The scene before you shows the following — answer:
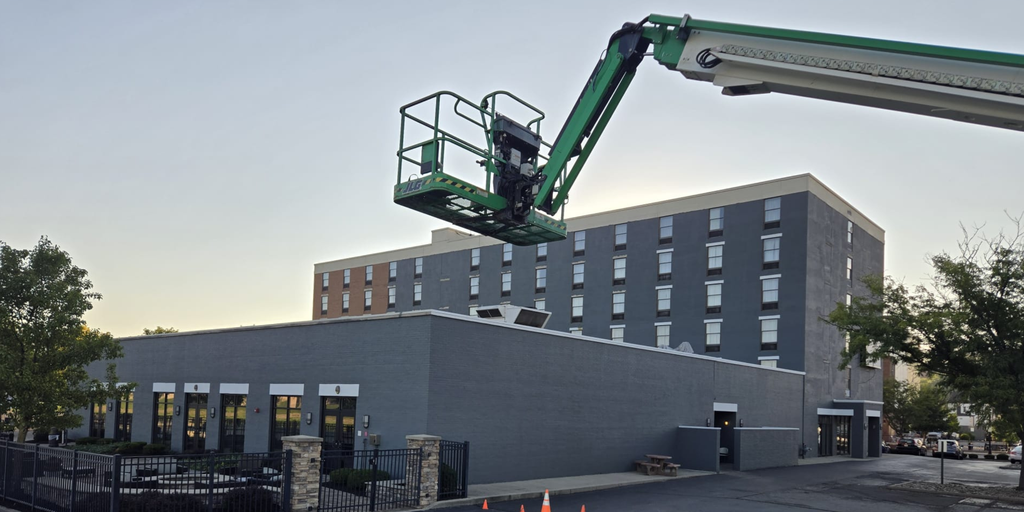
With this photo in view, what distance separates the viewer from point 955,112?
11266 mm

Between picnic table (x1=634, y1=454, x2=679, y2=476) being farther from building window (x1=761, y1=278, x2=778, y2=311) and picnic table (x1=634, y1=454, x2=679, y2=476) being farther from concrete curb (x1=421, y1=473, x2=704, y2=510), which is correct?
building window (x1=761, y1=278, x2=778, y2=311)

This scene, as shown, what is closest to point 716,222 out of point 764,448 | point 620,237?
point 620,237

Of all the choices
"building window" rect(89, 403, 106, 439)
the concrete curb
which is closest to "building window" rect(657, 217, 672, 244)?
the concrete curb

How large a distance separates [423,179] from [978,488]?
27.7 meters

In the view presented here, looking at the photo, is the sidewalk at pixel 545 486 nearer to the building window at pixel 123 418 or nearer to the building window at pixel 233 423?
the building window at pixel 233 423

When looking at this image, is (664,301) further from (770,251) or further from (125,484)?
(125,484)

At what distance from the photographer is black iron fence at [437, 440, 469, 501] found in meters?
21.5

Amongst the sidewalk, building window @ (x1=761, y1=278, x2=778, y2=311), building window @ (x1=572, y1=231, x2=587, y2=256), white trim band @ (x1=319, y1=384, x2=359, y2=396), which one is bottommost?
the sidewalk

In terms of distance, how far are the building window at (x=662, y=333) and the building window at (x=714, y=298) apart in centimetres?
326


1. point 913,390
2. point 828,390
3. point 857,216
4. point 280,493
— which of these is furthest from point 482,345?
point 913,390

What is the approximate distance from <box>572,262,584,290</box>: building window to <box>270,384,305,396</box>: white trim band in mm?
34920

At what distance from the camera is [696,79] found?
15.0 metres

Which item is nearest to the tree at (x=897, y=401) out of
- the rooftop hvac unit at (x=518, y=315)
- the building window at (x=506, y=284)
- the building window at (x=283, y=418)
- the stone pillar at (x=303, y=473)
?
the building window at (x=506, y=284)

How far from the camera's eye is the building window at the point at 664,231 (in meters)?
56.6
